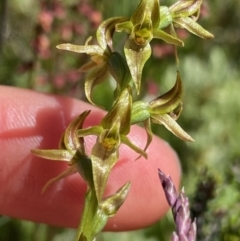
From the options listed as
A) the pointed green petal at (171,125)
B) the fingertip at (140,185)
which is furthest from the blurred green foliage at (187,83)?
the pointed green petal at (171,125)

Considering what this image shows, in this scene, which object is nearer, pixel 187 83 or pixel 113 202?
pixel 113 202

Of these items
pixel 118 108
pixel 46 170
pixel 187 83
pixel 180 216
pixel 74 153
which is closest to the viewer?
pixel 180 216

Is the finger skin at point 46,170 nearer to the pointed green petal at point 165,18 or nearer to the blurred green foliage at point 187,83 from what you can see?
the blurred green foliage at point 187,83

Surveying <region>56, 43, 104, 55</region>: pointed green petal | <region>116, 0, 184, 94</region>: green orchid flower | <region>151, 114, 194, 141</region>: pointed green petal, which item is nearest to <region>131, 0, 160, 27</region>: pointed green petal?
<region>116, 0, 184, 94</region>: green orchid flower

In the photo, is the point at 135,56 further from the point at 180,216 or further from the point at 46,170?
the point at 46,170

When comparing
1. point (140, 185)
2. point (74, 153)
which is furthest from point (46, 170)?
point (74, 153)

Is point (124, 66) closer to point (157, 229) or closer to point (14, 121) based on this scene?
point (14, 121)

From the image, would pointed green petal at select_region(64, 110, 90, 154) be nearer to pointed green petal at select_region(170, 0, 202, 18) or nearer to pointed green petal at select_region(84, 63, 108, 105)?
pointed green petal at select_region(84, 63, 108, 105)
